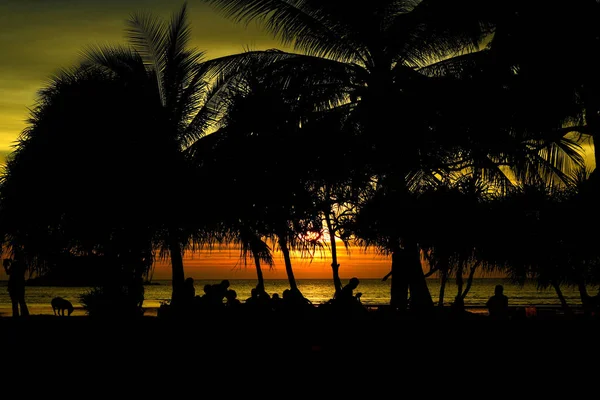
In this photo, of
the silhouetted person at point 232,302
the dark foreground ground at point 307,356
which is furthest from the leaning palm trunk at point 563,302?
the silhouetted person at point 232,302

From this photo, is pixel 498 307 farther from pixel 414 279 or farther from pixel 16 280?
pixel 16 280

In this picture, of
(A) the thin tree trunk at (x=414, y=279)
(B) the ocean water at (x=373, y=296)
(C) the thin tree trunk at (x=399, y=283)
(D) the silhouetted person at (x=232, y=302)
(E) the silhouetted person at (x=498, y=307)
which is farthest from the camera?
(B) the ocean water at (x=373, y=296)

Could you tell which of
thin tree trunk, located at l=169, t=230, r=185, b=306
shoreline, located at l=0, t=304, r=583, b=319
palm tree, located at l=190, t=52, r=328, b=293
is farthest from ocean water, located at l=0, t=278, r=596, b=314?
palm tree, located at l=190, t=52, r=328, b=293

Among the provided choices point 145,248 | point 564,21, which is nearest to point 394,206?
point 564,21

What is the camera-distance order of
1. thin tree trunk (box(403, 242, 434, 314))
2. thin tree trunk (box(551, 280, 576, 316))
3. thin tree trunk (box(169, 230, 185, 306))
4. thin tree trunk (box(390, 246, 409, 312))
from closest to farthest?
thin tree trunk (box(551, 280, 576, 316))
thin tree trunk (box(403, 242, 434, 314))
thin tree trunk (box(390, 246, 409, 312))
thin tree trunk (box(169, 230, 185, 306))

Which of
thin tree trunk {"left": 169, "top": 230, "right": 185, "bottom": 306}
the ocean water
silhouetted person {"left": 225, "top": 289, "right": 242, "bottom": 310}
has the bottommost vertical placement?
the ocean water

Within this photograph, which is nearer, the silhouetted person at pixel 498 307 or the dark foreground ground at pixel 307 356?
the dark foreground ground at pixel 307 356

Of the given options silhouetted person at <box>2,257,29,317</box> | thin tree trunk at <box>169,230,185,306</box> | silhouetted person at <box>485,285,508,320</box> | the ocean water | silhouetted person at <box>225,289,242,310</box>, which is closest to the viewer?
silhouetted person at <box>225,289,242,310</box>

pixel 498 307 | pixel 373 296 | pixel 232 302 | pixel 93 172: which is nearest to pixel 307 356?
pixel 232 302

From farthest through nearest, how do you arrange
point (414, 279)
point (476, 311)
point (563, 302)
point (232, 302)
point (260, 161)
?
point (476, 311) → point (563, 302) → point (414, 279) → point (260, 161) → point (232, 302)

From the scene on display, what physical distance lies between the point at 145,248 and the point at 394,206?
6.41 meters

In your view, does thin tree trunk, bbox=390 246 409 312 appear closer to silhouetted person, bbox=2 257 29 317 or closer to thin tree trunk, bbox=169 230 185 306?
thin tree trunk, bbox=169 230 185 306

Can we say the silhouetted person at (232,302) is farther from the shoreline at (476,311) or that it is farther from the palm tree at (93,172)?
the shoreline at (476,311)

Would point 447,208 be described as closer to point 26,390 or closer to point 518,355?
point 518,355
